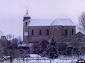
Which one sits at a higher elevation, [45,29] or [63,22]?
[63,22]

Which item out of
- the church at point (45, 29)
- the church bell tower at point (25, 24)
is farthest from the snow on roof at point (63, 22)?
the church bell tower at point (25, 24)

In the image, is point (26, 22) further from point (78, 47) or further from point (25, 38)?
point (78, 47)

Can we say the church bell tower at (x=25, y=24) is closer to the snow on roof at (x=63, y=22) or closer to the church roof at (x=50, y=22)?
the church roof at (x=50, y=22)

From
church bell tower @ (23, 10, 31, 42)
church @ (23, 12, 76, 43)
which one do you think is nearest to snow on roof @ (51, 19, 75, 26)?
church @ (23, 12, 76, 43)

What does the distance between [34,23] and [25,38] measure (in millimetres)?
3716

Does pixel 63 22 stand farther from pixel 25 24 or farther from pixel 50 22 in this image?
pixel 25 24

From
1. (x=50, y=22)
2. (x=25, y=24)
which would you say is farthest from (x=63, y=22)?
(x=25, y=24)

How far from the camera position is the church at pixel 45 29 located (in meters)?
54.3

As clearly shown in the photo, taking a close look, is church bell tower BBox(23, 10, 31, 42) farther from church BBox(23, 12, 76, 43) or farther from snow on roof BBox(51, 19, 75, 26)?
snow on roof BBox(51, 19, 75, 26)

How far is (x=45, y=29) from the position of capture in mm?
56156

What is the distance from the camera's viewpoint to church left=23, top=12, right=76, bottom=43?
5434 cm

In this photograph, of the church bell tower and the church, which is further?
the church bell tower

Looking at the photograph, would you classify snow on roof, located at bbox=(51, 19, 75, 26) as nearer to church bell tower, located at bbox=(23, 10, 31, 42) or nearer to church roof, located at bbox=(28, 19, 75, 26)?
church roof, located at bbox=(28, 19, 75, 26)

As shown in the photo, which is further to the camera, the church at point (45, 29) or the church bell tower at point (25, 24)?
the church bell tower at point (25, 24)
